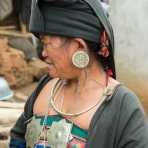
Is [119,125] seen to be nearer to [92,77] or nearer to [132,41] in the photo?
[92,77]

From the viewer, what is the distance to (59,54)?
2779 millimetres

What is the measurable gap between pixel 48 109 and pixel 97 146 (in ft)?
1.30

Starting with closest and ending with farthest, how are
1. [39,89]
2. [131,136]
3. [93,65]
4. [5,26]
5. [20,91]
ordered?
[131,136] < [93,65] < [39,89] < [20,91] < [5,26]

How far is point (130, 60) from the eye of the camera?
21.9 feet

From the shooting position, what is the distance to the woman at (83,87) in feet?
8.89

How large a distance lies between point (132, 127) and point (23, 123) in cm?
74

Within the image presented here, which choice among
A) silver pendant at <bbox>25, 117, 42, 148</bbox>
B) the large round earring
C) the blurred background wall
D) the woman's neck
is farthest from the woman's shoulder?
the blurred background wall

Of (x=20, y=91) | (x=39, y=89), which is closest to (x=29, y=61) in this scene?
(x=20, y=91)

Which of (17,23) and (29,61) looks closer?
(29,61)

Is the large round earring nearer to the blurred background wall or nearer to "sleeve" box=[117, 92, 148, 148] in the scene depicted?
"sleeve" box=[117, 92, 148, 148]

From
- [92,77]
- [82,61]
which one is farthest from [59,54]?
[92,77]

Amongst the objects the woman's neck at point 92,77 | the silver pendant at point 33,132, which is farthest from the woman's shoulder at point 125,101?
the silver pendant at point 33,132

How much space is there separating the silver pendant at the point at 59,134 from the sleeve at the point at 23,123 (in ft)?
0.90

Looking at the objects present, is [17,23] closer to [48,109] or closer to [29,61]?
[29,61]
